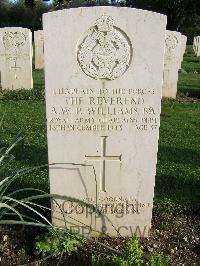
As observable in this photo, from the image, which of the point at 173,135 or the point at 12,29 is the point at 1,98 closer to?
the point at 12,29

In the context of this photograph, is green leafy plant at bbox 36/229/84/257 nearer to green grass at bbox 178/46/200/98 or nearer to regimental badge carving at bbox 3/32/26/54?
regimental badge carving at bbox 3/32/26/54

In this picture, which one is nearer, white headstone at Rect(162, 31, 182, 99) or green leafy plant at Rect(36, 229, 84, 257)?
green leafy plant at Rect(36, 229, 84, 257)

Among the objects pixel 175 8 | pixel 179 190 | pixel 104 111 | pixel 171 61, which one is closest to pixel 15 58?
pixel 171 61

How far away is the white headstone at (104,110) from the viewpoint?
3221 mm

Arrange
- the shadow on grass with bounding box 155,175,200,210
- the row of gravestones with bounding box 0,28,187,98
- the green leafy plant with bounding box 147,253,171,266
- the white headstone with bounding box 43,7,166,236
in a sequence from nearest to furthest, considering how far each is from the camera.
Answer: the green leafy plant with bounding box 147,253,171,266
the white headstone with bounding box 43,7,166,236
the shadow on grass with bounding box 155,175,200,210
the row of gravestones with bounding box 0,28,187,98

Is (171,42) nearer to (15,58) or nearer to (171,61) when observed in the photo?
(171,61)

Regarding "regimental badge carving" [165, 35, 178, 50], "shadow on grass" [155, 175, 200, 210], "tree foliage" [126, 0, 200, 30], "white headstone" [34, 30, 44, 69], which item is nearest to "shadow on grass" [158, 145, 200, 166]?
"shadow on grass" [155, 175, 200, 210]

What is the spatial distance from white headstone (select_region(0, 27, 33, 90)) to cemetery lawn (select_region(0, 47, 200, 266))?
Result: 1.13 m

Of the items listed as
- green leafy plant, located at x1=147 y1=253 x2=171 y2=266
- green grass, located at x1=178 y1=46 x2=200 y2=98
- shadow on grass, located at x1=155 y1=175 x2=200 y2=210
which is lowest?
shadow on grass, located at x1=155 y1=175 x2=200 y2=210

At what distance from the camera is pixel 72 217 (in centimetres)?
379

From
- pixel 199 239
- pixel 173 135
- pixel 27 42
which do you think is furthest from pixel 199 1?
pixel 199 239

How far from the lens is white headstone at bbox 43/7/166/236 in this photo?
322 cm

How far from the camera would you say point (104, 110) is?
3469mm

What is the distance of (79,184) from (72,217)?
0.34 metres
